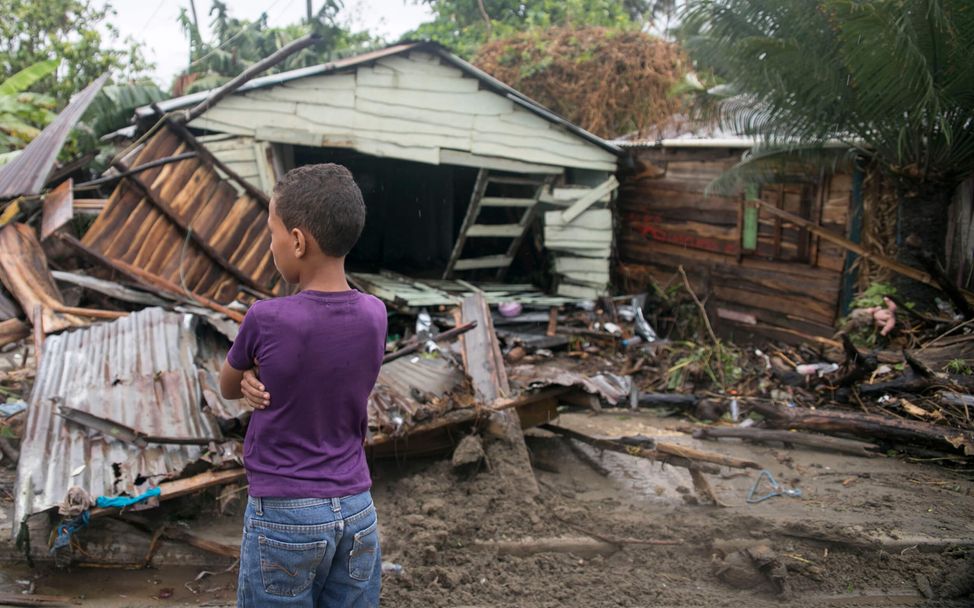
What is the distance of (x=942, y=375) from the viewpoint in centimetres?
732

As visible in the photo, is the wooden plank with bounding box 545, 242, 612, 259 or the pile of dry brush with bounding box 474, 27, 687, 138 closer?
the wooden plank with bounding box 545, 242, 612, 259

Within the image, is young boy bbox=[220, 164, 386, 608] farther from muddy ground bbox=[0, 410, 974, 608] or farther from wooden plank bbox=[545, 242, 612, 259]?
wooden plank bbox=[545, 242, 612, 259]

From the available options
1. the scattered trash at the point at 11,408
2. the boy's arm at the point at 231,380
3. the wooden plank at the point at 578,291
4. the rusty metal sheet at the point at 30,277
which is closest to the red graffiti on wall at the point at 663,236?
the wooden plank at the point at 578,291

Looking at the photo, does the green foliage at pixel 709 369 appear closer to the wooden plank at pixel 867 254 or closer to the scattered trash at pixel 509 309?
the wooden plank at pixel 867 254

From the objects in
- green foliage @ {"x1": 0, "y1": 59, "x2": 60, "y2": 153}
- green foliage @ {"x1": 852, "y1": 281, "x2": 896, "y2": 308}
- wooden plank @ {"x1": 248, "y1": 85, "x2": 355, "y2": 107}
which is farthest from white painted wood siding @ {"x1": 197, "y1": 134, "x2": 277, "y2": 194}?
green foliage @ {"x1": 852, "y1": 281, "x2": 896, "y2": 308}

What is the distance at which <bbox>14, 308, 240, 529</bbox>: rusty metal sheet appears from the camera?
4418 millimetres

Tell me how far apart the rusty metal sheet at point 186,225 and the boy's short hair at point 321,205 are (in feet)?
21.6

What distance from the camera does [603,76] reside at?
17188 millimetres

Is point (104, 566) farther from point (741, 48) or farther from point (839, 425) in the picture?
point (741, 48)

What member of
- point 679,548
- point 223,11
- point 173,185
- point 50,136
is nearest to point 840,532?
point 679,548

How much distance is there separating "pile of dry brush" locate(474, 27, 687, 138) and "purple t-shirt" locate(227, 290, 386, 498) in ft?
50.8

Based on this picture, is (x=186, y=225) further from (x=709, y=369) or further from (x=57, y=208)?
(x=709, y=369)

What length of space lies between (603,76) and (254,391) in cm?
1621

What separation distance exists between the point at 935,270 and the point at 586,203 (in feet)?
15.9
